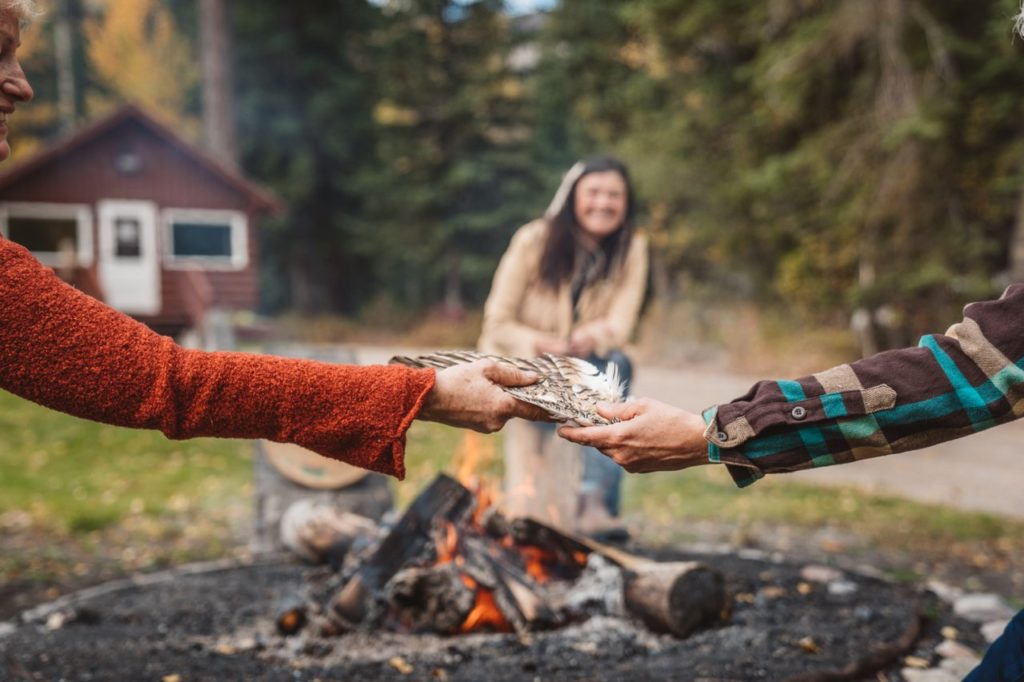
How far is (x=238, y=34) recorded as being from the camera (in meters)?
23.7

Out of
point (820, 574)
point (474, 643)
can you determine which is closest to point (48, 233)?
point (474, 643)

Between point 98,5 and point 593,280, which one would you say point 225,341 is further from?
point 98,5

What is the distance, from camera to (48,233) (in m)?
18.5

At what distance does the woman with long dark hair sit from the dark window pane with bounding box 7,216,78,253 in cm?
1693

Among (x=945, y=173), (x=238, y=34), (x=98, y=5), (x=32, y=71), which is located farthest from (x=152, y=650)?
(x=98, y=5)

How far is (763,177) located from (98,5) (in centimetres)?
3569

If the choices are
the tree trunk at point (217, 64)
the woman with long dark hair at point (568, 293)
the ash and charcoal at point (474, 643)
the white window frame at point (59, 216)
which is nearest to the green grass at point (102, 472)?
the ash and charcoal at point (474, 643)

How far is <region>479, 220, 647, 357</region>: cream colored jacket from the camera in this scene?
15.2ft

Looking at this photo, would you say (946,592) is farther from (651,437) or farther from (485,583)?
(651,437)

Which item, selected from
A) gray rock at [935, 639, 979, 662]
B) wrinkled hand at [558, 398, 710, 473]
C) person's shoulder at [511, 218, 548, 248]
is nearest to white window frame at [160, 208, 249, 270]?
person's shoulder at [511, 218, 548, 248]

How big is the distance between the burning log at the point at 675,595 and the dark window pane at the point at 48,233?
1841 cm

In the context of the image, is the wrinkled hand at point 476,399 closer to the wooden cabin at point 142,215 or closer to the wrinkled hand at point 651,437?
the wrinkled hand at point 651,437

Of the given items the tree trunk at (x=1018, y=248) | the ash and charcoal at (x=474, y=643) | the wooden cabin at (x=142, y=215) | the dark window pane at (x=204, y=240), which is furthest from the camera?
the dark window pane at (x=204, y=240)

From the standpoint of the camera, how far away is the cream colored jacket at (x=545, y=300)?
4637 mm
